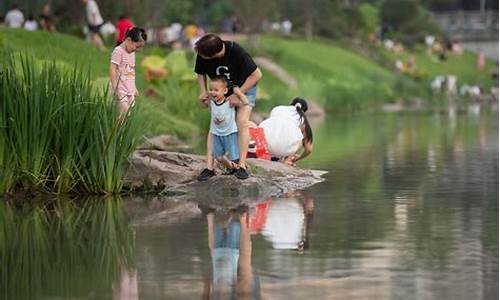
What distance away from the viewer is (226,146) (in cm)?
1525

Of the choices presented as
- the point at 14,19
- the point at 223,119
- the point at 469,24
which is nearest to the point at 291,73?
the point at 14,19

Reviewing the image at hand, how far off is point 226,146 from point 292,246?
14.8 ft

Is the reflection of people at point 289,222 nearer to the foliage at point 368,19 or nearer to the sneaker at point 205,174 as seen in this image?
the sneaker at point 205,174

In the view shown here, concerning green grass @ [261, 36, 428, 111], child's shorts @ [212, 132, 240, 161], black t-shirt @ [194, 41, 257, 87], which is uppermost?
black t-shirt @ [194, 41, 257, 87]

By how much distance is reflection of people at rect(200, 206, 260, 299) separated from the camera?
8.80m

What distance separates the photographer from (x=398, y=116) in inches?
1673

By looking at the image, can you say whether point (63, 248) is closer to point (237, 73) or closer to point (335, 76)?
point (237, 73)

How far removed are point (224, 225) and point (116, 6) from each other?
39.4 m

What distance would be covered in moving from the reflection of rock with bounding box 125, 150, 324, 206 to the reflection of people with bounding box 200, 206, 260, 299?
0.98m

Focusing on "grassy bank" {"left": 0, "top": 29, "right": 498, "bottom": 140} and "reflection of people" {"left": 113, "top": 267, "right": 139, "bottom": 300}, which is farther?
"grassy bank" {"left": 0, "top": 29, "right": 498, "bottom": 140}

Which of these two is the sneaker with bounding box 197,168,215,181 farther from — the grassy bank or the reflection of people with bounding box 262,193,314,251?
the grassy bank

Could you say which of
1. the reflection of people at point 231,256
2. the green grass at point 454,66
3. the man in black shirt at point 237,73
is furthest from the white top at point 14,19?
the green grass at point 454,66

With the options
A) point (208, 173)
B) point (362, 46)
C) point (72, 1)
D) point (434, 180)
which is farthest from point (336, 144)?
point (362, 46)

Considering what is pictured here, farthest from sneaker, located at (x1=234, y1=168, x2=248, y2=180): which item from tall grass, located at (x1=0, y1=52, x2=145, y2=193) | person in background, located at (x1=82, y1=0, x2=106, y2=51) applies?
person in background, located at (x1=82, y1=0, x2=106, y2=51)
